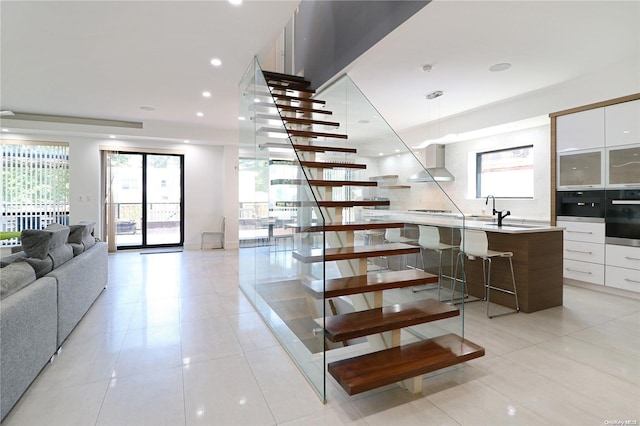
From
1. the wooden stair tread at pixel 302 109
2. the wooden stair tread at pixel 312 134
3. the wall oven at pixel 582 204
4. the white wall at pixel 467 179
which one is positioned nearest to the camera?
the white wall at pixel 467 179

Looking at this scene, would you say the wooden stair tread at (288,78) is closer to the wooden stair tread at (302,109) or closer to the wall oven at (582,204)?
the wooden stair tread at (302,109)

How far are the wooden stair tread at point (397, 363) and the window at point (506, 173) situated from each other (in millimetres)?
4797

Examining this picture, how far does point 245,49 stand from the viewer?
360 centimetres

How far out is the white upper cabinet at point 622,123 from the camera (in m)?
3.81

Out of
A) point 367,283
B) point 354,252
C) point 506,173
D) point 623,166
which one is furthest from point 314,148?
point 506,173

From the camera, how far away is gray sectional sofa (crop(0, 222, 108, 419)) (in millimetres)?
1780

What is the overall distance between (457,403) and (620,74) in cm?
458

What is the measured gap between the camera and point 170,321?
10.6ft

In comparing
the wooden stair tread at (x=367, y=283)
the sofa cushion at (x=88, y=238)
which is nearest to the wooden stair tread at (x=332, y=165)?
the wooden stair tread at (x=367, y=283)

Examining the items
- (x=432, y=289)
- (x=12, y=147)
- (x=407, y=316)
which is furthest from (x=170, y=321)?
(x=12, y=147)

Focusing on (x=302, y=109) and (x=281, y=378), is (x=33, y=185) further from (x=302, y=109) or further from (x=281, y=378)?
(x=281, y=378)

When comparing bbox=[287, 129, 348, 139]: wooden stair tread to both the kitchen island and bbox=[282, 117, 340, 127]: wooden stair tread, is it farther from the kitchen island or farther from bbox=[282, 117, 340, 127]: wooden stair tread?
the kitchen island

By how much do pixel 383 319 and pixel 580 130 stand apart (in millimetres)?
4284

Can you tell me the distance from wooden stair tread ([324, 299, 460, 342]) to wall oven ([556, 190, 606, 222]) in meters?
3.20
